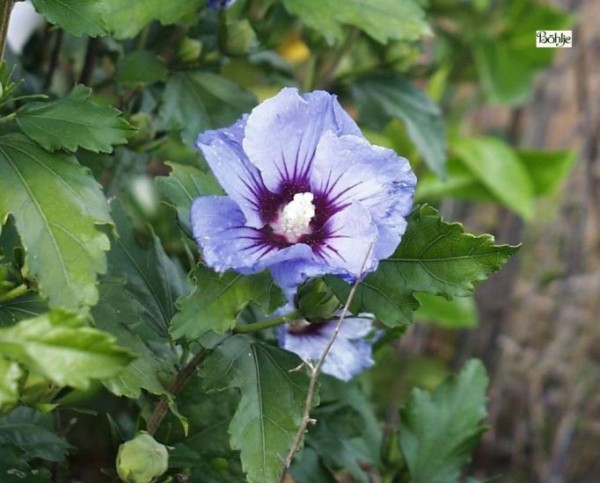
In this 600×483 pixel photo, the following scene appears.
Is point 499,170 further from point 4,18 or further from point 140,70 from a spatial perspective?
point 4,18

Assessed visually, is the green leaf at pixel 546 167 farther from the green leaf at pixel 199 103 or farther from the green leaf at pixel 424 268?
the green leaf at pixel 424 268

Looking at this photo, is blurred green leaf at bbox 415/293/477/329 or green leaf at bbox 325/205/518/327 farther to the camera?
blurred green leaf at bbox 415/293/477/329

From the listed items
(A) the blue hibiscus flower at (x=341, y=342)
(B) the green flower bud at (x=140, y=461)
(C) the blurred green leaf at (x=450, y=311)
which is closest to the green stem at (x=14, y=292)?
(B) the green flower bud at (x=140, y=461)

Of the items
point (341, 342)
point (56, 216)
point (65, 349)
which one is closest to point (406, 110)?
point (341, 342)

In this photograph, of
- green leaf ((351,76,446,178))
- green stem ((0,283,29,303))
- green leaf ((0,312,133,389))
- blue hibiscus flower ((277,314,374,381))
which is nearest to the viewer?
green leaf ((0,312,133,389))

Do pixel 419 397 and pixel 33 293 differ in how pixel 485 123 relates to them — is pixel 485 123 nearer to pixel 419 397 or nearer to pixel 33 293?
pixel 419 397

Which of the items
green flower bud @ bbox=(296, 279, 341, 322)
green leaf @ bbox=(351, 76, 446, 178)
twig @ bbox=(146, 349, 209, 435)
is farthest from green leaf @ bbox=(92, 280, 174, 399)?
green leaf @ bbox=(351, 76, 446, 178)

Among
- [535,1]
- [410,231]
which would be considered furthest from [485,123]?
[410,231]

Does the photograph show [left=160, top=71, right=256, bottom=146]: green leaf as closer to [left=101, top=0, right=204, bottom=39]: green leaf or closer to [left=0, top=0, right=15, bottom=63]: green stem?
[left=101, top=0, right=204, bottom=39]: green leaf
